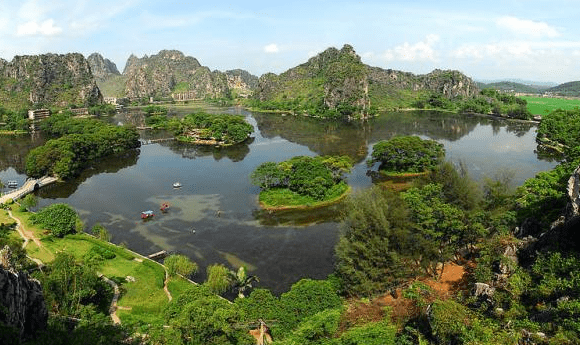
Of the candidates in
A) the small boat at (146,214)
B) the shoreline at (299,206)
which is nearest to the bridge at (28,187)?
the small boat at (146,214)

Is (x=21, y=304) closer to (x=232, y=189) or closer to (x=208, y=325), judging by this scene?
(x=208, y=325)

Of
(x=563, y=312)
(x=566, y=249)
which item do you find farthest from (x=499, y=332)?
(x=566, y=249)

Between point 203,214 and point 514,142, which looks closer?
point 203,214

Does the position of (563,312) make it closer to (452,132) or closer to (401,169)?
(401,169)

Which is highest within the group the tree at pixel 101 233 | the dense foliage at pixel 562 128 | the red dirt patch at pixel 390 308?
the dense foliage at pixel 562 128

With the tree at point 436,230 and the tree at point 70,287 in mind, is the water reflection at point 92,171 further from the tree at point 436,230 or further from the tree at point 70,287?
the tree at point 436,230

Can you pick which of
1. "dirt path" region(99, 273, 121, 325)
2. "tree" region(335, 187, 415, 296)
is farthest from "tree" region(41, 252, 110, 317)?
"tree" region(335, 187, 415, 296)

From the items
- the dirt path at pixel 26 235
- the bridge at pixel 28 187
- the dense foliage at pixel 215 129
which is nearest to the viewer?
the dirt path at pixel 26 235
